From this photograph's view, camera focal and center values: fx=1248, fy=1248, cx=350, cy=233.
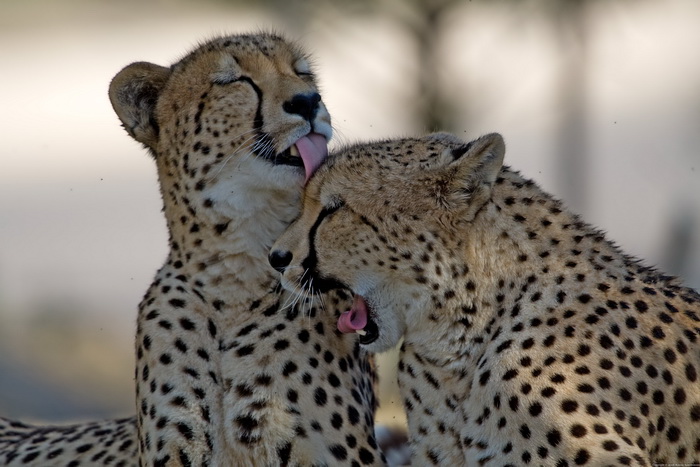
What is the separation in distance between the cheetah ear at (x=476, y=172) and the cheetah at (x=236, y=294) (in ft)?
1.38

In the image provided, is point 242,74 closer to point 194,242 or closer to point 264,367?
point 194,242

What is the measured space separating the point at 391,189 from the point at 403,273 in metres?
Answer: 0.20

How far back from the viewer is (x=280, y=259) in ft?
9.64

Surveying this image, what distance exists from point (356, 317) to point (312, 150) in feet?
1.43

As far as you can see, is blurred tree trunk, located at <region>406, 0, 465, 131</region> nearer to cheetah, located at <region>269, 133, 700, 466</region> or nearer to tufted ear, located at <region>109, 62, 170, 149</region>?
tufted ear, located at <region>109, 62, 170, 149</region>

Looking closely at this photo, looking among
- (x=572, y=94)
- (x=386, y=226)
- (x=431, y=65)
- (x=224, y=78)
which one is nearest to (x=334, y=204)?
(x=386, y=226)

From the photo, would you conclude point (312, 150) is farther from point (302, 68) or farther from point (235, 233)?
point (302, 68)

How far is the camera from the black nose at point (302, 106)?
3.12m

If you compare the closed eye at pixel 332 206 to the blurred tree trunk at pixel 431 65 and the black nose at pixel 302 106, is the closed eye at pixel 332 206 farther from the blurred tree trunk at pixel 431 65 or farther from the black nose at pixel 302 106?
the blurred tree trunk at pixel 431 65

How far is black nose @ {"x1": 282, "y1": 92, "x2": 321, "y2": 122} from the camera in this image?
3.12 m

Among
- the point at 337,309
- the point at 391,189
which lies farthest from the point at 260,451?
the point at 391,189

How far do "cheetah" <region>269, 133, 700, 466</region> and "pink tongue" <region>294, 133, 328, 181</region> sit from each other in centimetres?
6

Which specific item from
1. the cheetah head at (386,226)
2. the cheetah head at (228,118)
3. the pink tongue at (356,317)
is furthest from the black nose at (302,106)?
the pink tongue at (356,317)

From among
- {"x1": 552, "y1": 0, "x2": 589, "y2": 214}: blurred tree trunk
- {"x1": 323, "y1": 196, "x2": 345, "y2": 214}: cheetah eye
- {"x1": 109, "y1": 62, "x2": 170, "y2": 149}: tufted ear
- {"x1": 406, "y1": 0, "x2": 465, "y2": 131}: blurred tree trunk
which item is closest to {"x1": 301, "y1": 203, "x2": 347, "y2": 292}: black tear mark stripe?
{"x1": 323, "y1": 196, "x2": 345, "y2": 214}: cheetah eye
